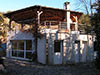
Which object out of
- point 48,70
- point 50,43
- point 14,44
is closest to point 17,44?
point 14,44

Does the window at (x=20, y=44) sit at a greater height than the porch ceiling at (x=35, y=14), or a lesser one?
lesser

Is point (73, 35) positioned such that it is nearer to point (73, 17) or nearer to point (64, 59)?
point (64, 59)

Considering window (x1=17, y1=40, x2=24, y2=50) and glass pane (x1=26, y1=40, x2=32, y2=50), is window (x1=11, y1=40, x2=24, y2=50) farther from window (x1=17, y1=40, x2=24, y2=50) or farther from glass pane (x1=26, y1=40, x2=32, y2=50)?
glass pane (x1=26, y1=40, x2=32, y2=50)

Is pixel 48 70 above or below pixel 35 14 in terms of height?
below

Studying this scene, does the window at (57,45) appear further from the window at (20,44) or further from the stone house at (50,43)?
the window at (20,44)

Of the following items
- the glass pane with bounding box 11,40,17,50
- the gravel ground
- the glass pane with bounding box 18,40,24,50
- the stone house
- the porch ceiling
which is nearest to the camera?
the gravel ground

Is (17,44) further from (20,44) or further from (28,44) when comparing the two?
(28,44)

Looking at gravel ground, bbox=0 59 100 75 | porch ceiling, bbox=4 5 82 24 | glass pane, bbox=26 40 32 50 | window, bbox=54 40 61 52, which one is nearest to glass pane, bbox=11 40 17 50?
glass pane, bbox=26 40 32 50

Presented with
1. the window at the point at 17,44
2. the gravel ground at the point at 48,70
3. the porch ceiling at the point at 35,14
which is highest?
the porch ceiling at the point at 35,14

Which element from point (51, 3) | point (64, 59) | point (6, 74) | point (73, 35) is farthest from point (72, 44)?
point (51, 3)

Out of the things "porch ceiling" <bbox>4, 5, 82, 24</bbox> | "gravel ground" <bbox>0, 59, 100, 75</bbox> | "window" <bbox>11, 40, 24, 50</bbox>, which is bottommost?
"gravel ground" <bbox>0, 59, 100, 75</bbox>

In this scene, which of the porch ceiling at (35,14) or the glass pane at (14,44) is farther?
the glass pane at (14,44)

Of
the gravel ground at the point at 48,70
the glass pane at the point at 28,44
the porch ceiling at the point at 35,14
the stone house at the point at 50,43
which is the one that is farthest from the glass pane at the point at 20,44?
the gravel ground at the point at 48,70

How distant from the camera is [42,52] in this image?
42.9ft
